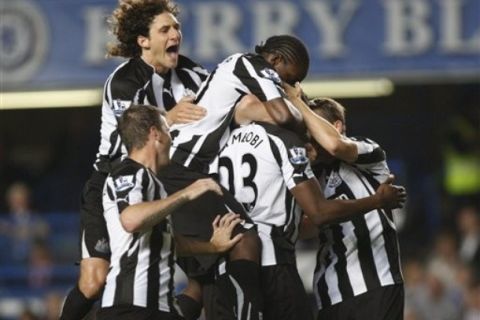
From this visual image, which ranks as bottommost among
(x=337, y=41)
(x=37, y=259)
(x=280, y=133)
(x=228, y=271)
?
(x=37, y=259)

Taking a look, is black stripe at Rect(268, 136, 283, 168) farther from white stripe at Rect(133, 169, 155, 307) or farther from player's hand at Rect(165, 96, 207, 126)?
white stripe at Rect(133, 169, 155, 307)

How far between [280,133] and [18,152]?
39.9ft

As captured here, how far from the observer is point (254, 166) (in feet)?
26.1

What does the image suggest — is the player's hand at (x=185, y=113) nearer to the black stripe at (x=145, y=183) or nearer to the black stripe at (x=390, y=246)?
the black stripe at (x=145, y=183)

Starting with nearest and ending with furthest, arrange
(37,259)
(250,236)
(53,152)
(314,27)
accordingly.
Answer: (250,236) → (314,27) → (37,259) → (53,152)

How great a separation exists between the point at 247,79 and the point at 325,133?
47 cm

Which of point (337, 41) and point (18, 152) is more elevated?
point (337, 41)

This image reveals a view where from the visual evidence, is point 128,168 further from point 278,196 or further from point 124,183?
point 278,196

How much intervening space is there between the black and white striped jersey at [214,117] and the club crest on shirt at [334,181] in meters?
0.60

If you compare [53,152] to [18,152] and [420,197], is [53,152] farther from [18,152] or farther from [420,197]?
[420,197]

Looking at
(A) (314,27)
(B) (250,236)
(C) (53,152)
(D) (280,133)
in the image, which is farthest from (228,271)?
(C) (53,152)

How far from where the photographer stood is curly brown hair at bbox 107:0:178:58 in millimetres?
8711

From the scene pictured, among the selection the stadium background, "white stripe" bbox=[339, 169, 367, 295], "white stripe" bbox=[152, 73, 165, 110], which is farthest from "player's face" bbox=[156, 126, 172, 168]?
the stadium background

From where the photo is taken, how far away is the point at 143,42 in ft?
28.5
